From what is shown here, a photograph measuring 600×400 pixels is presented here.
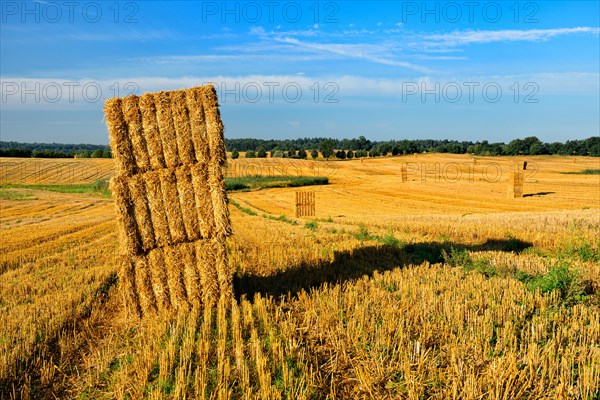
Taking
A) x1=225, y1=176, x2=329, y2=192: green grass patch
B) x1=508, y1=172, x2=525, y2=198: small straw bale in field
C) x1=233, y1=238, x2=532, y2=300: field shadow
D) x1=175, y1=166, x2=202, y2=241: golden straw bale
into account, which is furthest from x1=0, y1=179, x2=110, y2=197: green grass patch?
x1=175, y1=166, x2=202, y2=241: golden straw bale

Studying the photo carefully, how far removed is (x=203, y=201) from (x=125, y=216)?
139 centimetres

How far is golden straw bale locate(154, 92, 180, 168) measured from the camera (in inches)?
319

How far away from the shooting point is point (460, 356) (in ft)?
17.4

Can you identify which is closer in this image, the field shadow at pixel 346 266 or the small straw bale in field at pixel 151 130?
the small straw bale in field at pixel 151 130

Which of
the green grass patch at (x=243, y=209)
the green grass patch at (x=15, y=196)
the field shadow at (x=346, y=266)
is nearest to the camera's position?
the field shadow at (x=346, y=266)

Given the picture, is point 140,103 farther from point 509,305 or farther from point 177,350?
point 509,305

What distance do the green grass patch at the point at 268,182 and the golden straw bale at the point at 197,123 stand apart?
49.3 m

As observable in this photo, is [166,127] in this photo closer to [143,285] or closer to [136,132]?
[136,132]

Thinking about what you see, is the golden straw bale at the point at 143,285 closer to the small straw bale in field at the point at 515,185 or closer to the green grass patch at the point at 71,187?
the small straw bale in field at the point at 515,185

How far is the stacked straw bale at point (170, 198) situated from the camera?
793cm

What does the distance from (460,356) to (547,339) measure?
1.60 m

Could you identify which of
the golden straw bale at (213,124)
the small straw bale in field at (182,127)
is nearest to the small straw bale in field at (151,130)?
the small straw bale in field at (182,127)

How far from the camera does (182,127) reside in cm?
812

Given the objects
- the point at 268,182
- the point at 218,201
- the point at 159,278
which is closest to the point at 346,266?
the point at 218,201
